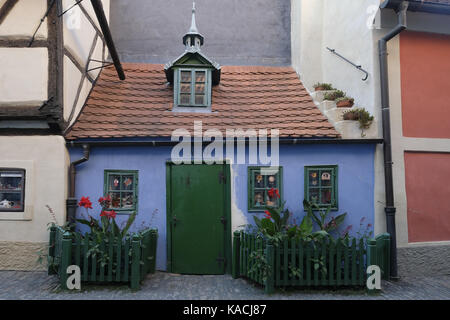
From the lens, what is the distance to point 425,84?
6.57m

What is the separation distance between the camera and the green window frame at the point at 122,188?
20.5 feet

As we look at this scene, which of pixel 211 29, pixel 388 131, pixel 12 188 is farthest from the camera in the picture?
pixel 211 29

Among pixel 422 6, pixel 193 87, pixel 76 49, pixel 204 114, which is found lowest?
pixel 204 114

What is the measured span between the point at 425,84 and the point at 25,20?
7.55 m

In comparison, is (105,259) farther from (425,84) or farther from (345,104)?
(425,84)

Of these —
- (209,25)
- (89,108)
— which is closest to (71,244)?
(89,108)

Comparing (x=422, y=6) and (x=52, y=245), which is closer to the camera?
(x=52, y=245)

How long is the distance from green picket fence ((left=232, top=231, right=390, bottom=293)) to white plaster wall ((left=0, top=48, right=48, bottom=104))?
456 cm

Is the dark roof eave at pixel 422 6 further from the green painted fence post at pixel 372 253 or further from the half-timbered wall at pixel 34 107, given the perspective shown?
the half-timbered wall at pixel 34 107

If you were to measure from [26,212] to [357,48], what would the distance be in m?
7.18

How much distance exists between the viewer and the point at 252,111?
7.02 meters

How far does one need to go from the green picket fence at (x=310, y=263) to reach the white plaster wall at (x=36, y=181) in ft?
11.9

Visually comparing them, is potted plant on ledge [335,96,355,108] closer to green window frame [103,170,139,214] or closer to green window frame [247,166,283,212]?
green window frame [247,166,283,212]

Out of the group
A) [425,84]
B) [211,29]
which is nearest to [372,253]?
[425,84]
